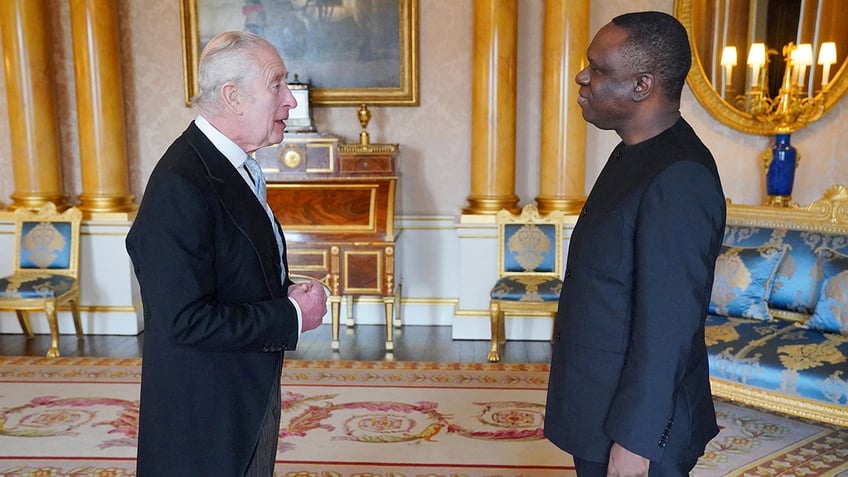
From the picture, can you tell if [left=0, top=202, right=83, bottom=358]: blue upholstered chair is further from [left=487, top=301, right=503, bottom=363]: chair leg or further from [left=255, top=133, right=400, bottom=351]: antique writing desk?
[left=487, top=301, right=503, bottom=363]: chair leg

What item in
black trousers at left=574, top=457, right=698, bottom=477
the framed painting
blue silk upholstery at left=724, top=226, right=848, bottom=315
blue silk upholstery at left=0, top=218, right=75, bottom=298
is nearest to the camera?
black trousers at left=574, top=457, right=698, bottom=477

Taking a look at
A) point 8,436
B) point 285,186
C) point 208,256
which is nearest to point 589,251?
point 208,256

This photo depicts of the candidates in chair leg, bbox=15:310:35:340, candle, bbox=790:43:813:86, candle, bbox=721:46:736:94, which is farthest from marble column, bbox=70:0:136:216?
candle, bbox=790:43:813:86

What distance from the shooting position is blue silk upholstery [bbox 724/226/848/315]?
3312mm

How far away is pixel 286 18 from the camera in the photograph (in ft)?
16.1

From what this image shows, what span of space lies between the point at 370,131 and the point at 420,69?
0.60m

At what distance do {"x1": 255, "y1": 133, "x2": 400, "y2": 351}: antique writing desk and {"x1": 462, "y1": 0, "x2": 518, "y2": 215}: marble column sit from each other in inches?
25.0

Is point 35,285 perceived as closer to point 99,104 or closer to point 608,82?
point 99,104

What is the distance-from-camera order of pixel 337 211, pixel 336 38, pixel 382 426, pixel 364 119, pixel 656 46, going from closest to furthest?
pixel 656 46, pixel 382 426, pixel 337 211, pixel 364 119, pixel 336 38

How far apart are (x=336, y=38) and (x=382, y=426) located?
9.75ft

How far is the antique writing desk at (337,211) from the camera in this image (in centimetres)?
434

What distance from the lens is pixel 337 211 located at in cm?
446

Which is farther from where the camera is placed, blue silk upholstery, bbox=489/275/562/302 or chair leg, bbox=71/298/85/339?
chair leg, bbox=71/298/85/339

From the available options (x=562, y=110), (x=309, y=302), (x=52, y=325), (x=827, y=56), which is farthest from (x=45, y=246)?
(x=827, y=56)
